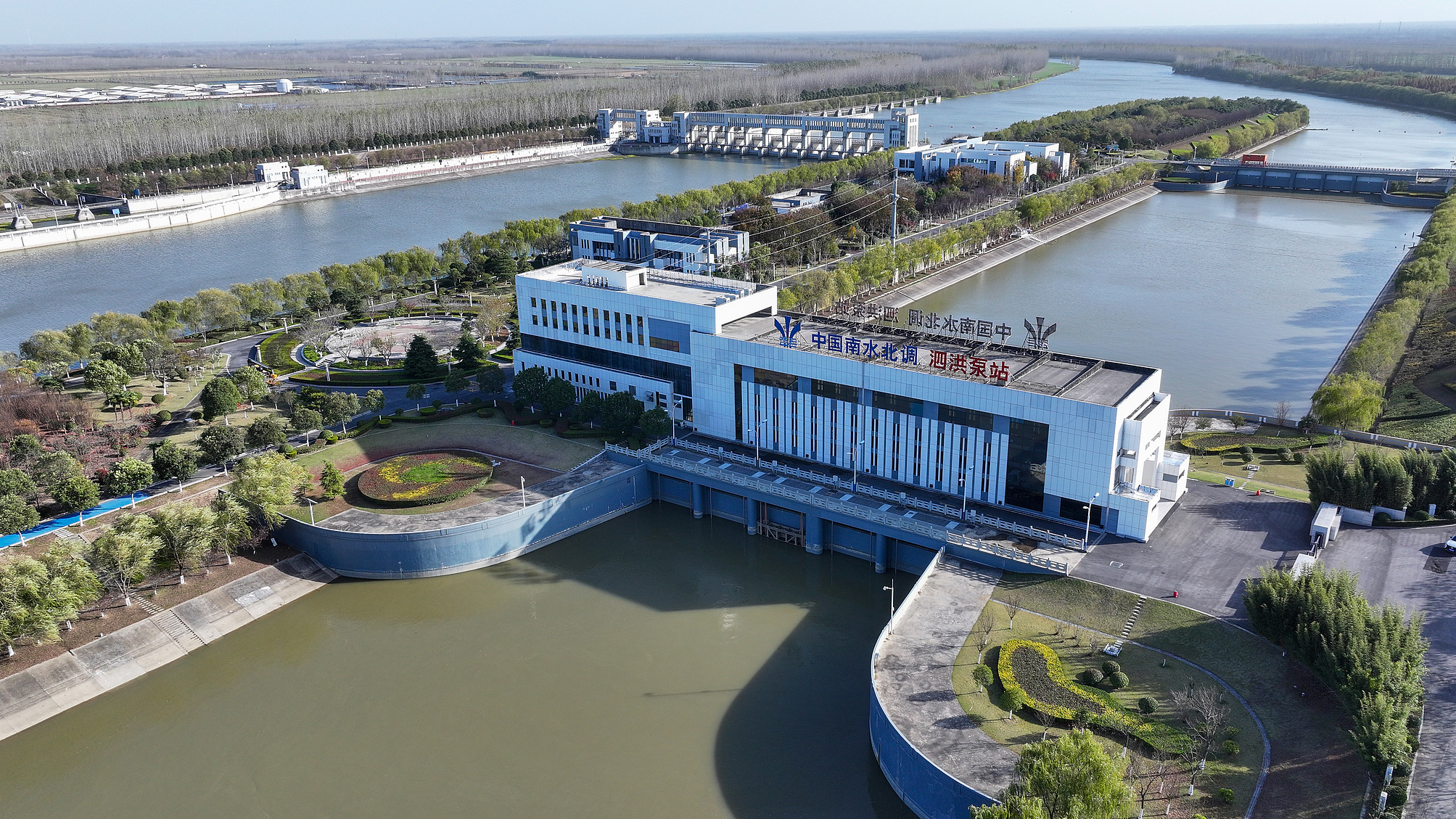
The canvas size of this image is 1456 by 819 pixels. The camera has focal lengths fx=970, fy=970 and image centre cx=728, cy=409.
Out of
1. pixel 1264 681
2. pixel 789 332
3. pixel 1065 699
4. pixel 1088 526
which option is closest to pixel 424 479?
pixel 789 332

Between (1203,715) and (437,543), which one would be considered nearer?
(1203,715)

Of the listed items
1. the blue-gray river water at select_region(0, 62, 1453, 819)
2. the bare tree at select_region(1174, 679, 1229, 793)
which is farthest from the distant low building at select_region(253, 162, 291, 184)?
the bare tree at select_region(1174, 679, 1229, 793)

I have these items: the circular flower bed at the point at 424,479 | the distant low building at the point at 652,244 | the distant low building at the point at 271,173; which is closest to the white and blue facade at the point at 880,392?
the circular flower bed at the point at 424,479

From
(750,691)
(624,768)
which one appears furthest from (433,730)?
(750,691)

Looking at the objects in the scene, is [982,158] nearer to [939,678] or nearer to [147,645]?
[939,678]

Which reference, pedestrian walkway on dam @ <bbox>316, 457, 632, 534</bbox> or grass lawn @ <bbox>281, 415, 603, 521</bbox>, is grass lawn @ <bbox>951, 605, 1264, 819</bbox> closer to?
pedestrian walkway on dam @ <bbox>316, 457, 632, 534</bbox>

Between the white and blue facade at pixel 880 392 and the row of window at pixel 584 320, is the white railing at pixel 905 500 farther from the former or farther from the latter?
the row of window at pixel 584 320

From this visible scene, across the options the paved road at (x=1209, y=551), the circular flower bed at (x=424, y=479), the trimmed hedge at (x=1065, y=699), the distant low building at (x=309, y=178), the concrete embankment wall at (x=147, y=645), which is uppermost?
the distant low building at (x=309, y=178)
